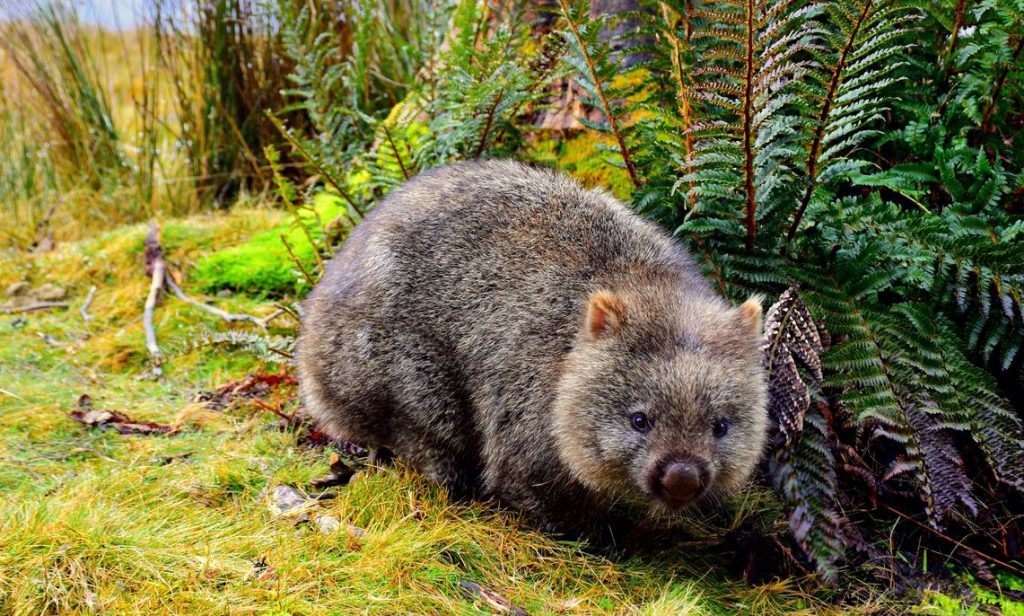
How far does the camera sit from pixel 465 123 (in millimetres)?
6023

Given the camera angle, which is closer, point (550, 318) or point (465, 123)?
point (550, 318)

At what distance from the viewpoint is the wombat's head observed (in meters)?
3.77

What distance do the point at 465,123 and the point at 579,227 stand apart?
69.5 inches

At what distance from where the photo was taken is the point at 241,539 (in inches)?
155

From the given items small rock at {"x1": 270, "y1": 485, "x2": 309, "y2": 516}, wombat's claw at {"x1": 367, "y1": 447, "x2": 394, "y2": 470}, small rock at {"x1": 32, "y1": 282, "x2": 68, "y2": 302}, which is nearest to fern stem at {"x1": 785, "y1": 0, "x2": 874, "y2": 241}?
wombat's claw at {"x1": 367, "y1": 447, "x2": 394, "y2": 470}

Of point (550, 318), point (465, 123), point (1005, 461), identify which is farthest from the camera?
point (465, 123)

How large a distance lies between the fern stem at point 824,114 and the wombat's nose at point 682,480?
171 centimetres

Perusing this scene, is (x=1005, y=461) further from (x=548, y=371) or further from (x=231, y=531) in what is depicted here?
(x=231, y=531)

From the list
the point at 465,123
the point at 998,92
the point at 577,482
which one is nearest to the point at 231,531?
the point at 577,482

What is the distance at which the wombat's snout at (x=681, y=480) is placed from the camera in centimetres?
363

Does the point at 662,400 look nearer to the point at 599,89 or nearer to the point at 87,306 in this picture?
the point at 599,89

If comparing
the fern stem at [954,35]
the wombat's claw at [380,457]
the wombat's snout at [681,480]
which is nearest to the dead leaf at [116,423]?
the wombat's claw at [380,457]

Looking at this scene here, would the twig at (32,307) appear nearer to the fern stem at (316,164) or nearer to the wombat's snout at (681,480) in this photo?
the fern stem at (316,164)

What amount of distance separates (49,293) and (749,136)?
252 inches
